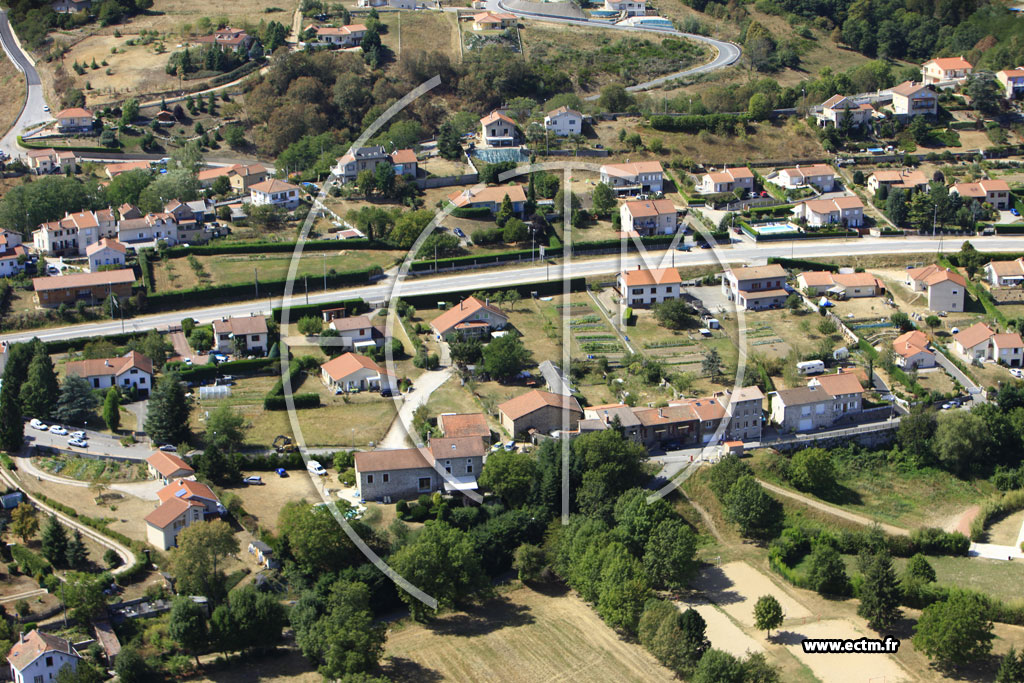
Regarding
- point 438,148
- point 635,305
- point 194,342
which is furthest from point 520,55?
point 194,342

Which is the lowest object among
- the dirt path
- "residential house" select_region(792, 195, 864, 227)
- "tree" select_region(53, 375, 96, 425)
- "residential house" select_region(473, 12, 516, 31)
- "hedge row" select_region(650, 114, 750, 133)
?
the dirt path

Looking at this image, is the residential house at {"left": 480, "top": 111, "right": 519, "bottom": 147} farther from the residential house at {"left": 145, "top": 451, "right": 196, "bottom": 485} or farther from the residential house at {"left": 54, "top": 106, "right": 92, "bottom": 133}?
the residential house at {"left": 145, "top": 451, "right": 196, "bottom": 485}

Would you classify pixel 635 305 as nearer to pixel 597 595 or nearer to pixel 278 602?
pixel 597 595

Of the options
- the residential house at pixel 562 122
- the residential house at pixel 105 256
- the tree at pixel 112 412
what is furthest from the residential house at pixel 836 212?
the tree at pixel 112 412

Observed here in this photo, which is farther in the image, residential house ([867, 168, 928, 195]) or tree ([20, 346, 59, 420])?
residential house ([867, 168, 928, 195])

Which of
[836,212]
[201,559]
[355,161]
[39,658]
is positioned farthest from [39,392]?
[836,212]

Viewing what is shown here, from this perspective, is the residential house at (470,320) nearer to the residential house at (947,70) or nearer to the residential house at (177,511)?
the residential house at (177,511)

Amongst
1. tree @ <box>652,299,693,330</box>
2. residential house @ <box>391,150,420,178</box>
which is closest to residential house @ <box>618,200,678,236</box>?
tree @ <box>652,299,693,330</box>

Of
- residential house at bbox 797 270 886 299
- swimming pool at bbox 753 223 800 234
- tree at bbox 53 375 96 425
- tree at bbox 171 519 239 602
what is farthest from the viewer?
swimming pool at bbox 753 223 800 234
